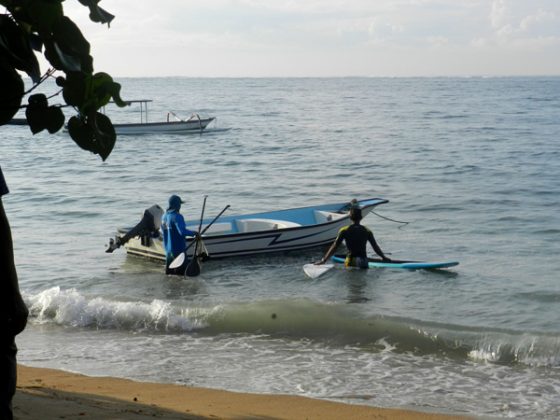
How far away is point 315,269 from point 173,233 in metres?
2.55

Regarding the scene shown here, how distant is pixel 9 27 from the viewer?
305cm

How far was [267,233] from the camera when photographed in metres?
17.0

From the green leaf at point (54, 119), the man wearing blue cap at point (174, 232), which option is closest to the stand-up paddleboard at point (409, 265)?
the man wearing blue cap at point (174, 232)

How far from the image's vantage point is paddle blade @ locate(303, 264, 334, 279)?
15344 millimetres

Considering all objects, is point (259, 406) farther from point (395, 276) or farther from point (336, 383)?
point (395, 276)

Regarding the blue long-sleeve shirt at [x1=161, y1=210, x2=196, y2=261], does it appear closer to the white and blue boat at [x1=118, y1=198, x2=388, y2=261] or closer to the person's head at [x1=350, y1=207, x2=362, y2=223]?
the white and blue boat at [x1=118, y1=198, x2=388, y2=261]

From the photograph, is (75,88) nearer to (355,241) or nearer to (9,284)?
(9,284)

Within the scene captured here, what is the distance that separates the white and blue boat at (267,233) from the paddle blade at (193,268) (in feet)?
1.38

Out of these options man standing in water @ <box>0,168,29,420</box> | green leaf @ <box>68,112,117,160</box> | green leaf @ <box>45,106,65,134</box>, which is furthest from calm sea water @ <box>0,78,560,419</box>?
green leaf @ <box>45,106,65,134</box>

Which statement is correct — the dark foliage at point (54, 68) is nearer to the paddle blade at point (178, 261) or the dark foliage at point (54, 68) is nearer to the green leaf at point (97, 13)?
the green leaf at point (97, 13)

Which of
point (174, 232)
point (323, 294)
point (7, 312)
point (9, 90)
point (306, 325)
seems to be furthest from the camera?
point (174, 232)

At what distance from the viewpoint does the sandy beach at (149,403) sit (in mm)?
6723

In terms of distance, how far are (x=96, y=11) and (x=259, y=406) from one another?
5.53m

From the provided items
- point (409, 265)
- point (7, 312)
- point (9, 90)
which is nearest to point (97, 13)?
point (9, 90)
